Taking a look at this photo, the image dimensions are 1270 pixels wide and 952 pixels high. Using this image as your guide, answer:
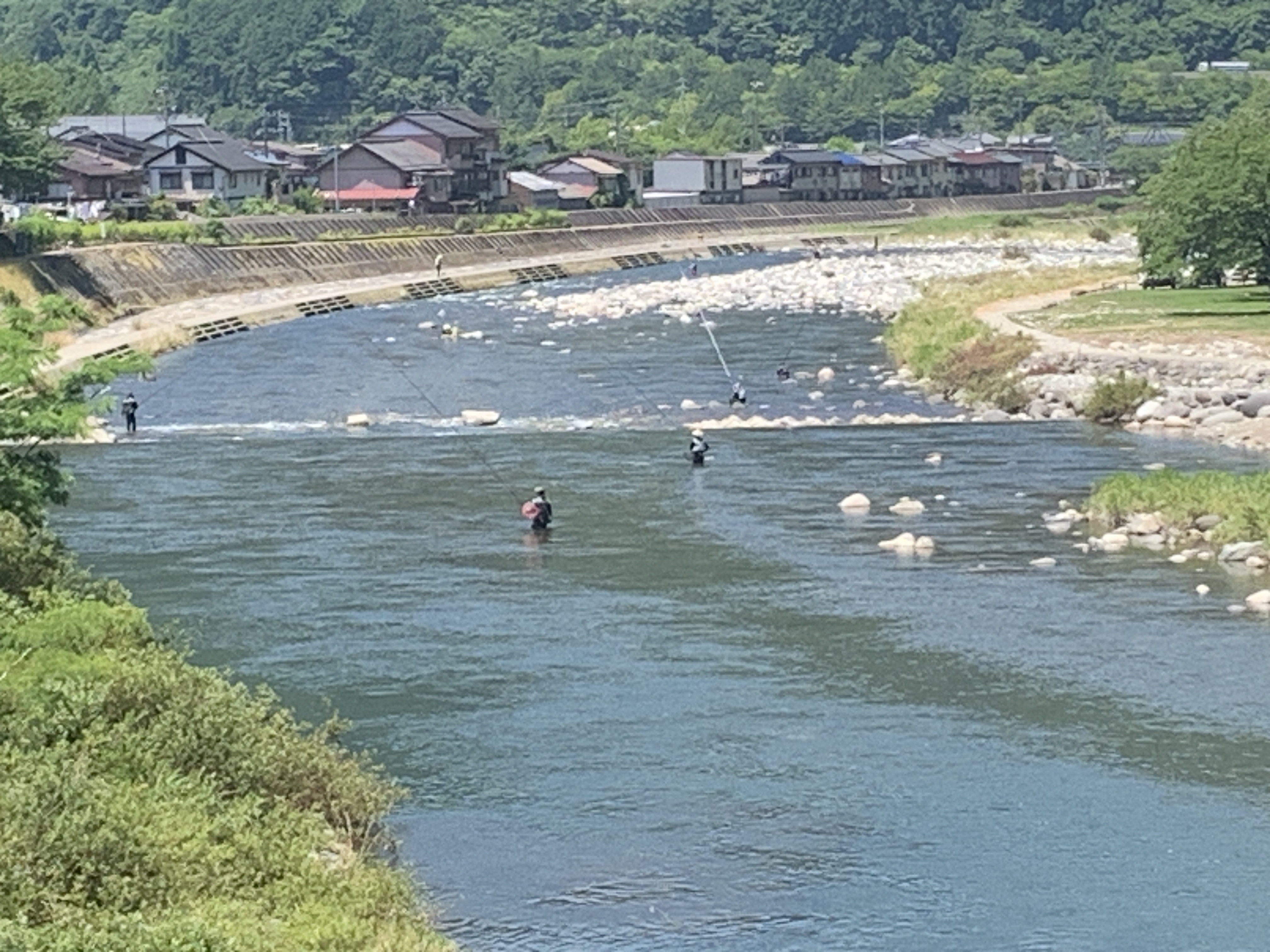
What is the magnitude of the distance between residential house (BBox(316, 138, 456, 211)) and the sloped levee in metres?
7.02

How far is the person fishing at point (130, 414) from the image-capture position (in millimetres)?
40188

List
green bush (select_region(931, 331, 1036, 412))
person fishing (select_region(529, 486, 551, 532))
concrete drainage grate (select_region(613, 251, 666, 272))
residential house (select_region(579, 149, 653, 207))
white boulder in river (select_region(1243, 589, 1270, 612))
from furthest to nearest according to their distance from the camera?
residential house (select_region(579, 149, 653, 207)) → concrete drainage grate (select_region(613, 251, 666, 272)) → green bush (select_region(931, 331, 1036, 412)) → person fishing (select_region(529, 486, 551, 532)) → white boulder in river (select_region(1243, 589, 1270, 612))

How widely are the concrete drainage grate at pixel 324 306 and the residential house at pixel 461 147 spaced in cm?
3350

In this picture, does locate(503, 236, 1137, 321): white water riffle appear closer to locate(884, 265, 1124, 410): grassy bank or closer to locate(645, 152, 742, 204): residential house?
locate(884, 265, 1124, 410): grassy bank

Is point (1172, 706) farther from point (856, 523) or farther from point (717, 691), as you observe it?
point (856, 523)

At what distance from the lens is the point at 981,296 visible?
58.9 m

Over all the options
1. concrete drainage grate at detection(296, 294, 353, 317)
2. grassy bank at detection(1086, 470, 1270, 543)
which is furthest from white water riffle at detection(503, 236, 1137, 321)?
grassy bank at detection(1086, 470, 1270, 543)

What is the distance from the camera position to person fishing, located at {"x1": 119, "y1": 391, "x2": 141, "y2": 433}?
132ft

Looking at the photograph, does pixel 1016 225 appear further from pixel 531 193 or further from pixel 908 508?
pixel 908 508

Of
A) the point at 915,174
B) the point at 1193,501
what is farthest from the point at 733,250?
the point at 1193,501

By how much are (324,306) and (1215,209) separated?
89.3 feet

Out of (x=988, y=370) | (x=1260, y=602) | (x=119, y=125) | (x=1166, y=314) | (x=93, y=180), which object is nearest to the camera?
(x=1260, y=602)

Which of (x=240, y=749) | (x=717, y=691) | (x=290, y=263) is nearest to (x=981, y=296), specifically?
(x=290, y=263)

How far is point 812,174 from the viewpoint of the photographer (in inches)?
5010
